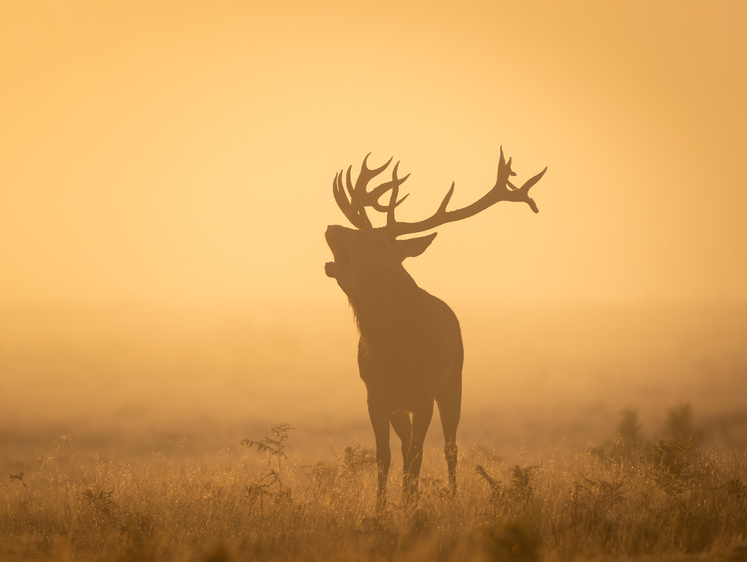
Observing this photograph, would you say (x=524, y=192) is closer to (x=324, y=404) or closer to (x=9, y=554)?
(x=9, y=554)

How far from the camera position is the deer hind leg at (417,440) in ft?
25.5

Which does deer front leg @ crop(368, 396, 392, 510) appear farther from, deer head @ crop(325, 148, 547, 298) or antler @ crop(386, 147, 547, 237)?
antler @ crop(386, 147, 547, 237)

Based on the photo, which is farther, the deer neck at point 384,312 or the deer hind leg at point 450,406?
the deer hind leg at point 450,406

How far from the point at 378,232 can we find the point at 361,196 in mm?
1116

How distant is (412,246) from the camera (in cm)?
859

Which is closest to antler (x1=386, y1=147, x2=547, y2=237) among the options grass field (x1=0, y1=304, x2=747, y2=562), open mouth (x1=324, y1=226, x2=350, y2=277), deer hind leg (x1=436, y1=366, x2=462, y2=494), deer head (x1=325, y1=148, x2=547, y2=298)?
deer head (x1=325, y1=148, x2=547, y2=298)

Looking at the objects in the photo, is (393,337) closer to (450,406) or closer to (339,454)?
(450,406)

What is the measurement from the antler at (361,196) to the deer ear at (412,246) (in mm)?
527

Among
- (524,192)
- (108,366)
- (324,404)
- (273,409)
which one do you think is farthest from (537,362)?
(524,192)

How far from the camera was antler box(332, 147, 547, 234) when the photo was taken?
348 inches

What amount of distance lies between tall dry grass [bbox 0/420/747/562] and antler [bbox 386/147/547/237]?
10.4 feet

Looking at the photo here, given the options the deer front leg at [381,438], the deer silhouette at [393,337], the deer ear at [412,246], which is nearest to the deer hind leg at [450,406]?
the deer silhouette at [393,337]

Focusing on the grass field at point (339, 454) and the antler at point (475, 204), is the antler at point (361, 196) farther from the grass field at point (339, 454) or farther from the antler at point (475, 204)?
the grass field at point (339, 454)

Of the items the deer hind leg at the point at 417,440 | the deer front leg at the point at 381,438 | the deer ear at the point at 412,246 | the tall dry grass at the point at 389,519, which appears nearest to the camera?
the tall dry grass at the point at 389,519
